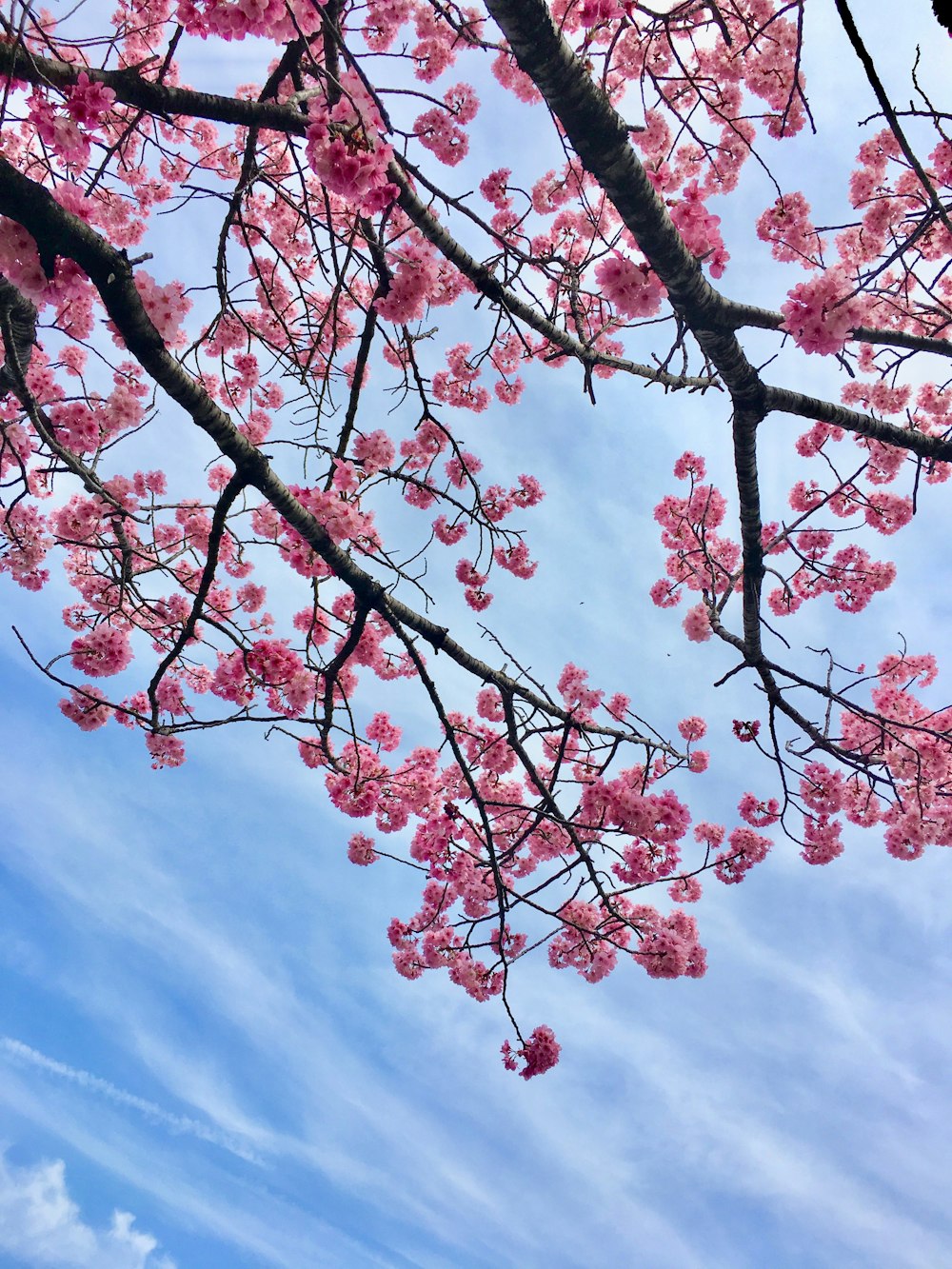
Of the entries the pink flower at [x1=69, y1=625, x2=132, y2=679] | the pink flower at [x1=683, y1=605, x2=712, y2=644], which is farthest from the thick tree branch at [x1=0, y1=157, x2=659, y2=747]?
the pink flower at [x1=683, y1=605, x2=712, y2=644]

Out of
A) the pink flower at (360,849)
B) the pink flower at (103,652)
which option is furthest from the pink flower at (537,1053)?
the pink flower at (103,652)

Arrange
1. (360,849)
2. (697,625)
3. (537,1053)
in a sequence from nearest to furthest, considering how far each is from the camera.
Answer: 1. (537,1053)
2. (360,849)
3. (697,625)

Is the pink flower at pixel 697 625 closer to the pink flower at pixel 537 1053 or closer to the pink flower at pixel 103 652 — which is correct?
the pink flower at pixel 537 1053

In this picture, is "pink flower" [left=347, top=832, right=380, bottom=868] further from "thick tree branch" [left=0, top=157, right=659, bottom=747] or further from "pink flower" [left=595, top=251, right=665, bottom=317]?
"pink flower" [left=595, top=251, right=665, bottom=317]

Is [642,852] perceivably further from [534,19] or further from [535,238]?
[535,238]

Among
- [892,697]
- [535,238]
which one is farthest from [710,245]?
[892,697]

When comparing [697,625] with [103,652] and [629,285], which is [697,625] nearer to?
[629,285]

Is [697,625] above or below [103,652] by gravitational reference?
above

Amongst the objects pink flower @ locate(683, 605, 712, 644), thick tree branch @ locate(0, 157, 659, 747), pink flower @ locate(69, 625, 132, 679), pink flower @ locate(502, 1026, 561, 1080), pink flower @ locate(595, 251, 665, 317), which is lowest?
pink flower @ locate(502, 1026, 561, 1080)

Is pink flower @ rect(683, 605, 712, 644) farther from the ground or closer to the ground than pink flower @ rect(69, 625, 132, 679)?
farther from the ground

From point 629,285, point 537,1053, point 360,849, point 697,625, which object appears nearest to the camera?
point 629,285

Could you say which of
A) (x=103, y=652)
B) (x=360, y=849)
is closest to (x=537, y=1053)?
(x=360, y=849)

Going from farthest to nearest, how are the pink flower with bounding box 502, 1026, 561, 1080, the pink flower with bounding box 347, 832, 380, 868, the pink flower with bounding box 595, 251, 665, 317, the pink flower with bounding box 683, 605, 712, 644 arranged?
the pink flower with bounding box 683, 605, 712, 644 → the pink flower with bounding box 347, 832, 380, 868 → the pink flower with bounding box 502, 1026, 561, 1080 → the pink flower with bounding box 595, 251, 665, 317

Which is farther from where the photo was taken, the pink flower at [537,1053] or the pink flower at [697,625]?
the pink flower at [697,625]
